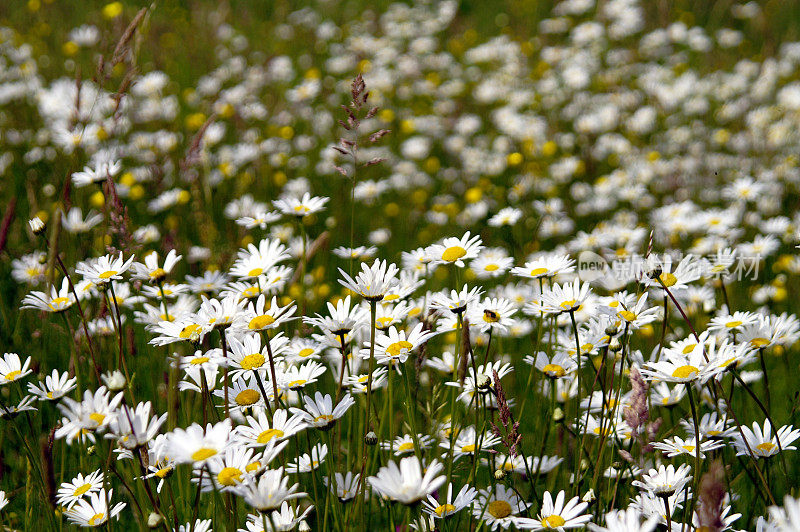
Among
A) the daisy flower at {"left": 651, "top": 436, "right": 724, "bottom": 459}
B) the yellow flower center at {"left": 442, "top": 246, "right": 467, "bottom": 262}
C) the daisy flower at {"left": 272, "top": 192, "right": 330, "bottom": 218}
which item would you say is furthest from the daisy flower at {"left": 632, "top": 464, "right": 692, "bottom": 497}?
the daisy flower at {"left": 272, "top": 192, "right": 330, "bottom": 218}

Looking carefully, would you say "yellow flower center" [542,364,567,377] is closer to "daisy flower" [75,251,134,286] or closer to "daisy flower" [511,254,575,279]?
"daisy flower" [511,254,575,279]

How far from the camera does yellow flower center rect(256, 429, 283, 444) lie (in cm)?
150

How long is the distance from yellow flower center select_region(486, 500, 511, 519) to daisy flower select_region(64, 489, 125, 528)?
2.77ft

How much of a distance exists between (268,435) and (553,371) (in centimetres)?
85

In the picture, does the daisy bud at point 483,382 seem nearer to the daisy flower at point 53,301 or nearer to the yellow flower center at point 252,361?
the yellow flower center at point 252,361

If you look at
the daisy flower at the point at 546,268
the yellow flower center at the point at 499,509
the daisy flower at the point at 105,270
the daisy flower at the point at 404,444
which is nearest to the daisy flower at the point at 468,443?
the daisy flower at the point at 404,444

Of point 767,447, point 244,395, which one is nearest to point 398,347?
point 244,395

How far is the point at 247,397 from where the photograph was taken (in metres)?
1.68

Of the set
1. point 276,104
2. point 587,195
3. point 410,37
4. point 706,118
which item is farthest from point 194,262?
point 410,37

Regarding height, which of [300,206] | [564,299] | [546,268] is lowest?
[564,299]

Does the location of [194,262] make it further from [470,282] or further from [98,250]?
[470,282]

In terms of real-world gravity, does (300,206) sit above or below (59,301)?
above

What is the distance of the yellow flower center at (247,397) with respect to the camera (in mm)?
1663

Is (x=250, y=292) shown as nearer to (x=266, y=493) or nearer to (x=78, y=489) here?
(x=78, y=489)
